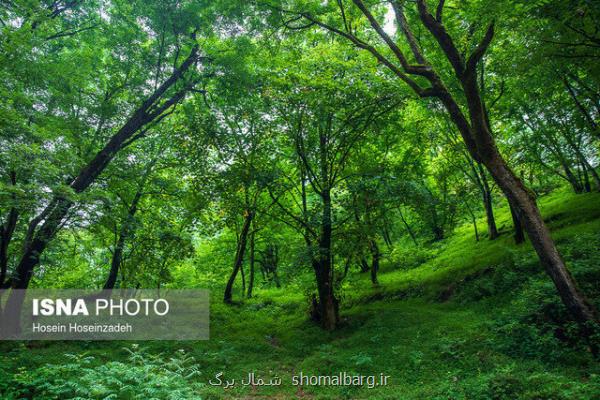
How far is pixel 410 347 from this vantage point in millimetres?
10219

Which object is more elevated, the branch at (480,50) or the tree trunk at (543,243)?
the branch at (480,50)

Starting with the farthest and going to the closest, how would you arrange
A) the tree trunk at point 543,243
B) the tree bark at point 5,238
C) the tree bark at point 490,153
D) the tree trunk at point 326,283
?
the tree trunk at point 326,283, the tree bark at point 5,238, the tree bark at point 490,153, the tree trunk at point 543,243

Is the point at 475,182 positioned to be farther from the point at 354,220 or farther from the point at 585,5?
the point at 585,5

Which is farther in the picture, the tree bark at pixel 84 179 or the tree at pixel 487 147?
the tree bark at pixel 84 179

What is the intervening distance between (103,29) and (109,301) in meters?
13.1

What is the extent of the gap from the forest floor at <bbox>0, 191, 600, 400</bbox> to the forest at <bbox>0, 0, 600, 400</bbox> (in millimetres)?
72

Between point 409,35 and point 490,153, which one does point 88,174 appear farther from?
point 490,153

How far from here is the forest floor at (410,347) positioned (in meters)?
6.77

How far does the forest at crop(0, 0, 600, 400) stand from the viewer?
7.73 metres

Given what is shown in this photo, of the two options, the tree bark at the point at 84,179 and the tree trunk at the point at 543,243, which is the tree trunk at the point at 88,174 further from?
the tree trunk at the point at 543,243

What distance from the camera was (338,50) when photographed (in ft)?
41.5

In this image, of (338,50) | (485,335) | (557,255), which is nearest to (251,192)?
(338,50)

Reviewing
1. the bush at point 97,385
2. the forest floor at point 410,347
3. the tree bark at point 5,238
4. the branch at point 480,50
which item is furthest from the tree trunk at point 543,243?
the tree bark at point 5,238

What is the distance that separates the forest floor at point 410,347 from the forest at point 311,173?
72 millimetres
